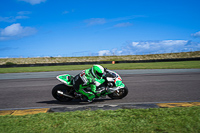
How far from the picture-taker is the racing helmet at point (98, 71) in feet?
18.7

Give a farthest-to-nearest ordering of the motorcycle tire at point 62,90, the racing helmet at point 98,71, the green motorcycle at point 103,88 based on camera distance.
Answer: the motorcycle tire at point 62,90 → the green motorcycle at point 103,88 → the racing helmet at point 98,71

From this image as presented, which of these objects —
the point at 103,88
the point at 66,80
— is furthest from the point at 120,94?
the point at 66,80

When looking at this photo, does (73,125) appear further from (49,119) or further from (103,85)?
(103,85)

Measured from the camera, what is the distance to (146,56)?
68312 mm

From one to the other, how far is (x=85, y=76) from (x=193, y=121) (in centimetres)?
340

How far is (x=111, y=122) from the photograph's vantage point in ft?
12.1

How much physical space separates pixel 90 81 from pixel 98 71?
1.42 ft

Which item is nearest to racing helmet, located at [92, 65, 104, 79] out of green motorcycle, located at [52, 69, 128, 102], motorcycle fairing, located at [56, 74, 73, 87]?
green motorcycle, located at [52, 69, 128, 102]

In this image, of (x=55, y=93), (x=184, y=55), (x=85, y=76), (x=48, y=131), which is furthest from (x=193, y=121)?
(x=184, y=55)

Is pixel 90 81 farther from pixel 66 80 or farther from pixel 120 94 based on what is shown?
pixel 120 94

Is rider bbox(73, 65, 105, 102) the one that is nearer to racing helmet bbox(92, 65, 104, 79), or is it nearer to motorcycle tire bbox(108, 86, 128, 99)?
racing helmet bbox(92, 65, 104, 79)

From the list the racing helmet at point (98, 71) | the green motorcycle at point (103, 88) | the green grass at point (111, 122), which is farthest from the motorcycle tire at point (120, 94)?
the green grass at point (111, 122)

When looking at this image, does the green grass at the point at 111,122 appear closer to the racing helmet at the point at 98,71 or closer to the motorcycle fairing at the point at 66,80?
the racing helmet at the point at 98,71

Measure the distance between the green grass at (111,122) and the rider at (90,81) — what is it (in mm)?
1512
